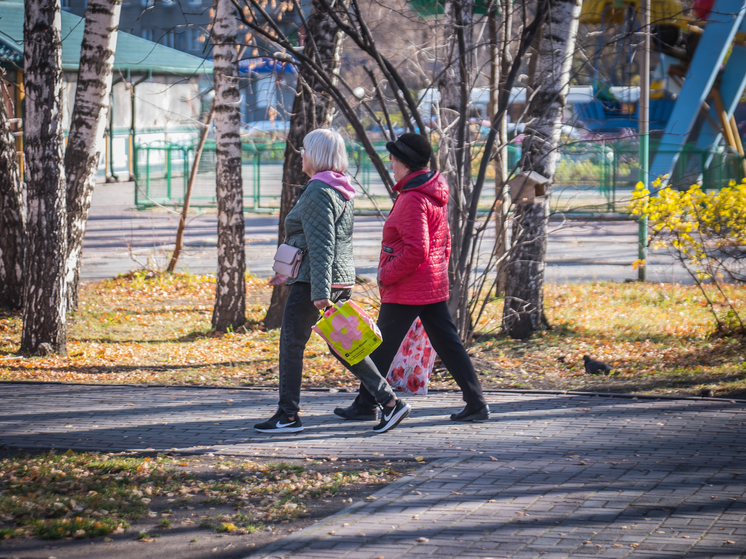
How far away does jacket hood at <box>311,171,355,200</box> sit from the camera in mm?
4992

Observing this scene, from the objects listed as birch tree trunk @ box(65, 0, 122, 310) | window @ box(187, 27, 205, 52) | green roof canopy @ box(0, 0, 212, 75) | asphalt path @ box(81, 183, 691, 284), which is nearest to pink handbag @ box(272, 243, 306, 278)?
birch tree trunk @ box(65, 0, 122, 310)

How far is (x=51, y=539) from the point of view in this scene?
3.56m

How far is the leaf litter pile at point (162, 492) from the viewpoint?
3707 millimetres

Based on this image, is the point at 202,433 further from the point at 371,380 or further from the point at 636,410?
the point at 636,410

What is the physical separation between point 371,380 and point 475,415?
0.81 meters

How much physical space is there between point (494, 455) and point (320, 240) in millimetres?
1633

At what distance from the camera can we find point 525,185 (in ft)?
23.9

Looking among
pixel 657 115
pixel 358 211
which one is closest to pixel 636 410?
pixel 358 211

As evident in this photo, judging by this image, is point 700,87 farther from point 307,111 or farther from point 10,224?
point 10,224

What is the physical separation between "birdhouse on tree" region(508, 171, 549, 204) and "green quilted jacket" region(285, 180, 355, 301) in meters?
2.63

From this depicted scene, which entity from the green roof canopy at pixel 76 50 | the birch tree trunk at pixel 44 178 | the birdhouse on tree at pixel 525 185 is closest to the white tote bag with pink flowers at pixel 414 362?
the birdhouse on tree at pixel 525 185

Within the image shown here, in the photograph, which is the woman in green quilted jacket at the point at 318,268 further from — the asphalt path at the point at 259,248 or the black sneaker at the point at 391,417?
the asphalt path at the point at 259,248

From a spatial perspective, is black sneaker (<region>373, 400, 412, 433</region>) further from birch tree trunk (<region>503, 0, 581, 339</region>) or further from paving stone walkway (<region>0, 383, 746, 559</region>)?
birch tree trunk (<region>503, 0, 581, 339</region>)

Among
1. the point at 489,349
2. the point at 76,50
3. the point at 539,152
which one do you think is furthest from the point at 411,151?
the point at 76,50
